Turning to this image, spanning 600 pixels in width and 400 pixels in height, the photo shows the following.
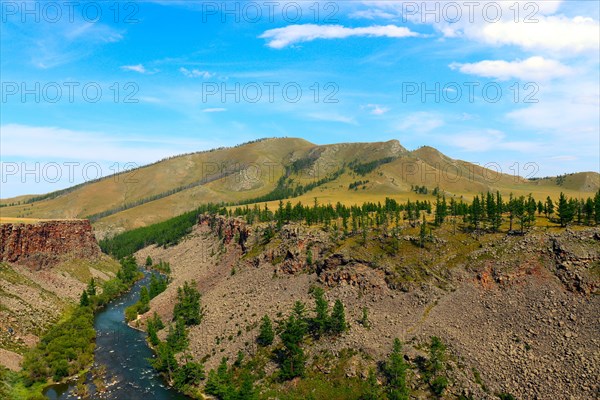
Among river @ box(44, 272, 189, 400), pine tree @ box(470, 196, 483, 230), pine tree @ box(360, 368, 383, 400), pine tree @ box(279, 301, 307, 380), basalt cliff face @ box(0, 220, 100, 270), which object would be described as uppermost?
pine tree @ box(470, 196, 483, 230)

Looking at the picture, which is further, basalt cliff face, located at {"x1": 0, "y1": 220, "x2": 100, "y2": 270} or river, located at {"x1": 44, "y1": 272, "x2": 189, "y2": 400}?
basalt cliff face, located at {"x1": 0, "y1": 220, "x2": 100, "y2": 270}

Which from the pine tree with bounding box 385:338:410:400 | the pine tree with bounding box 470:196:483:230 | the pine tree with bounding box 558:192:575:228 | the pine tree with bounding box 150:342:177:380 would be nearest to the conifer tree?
the pine tree with bounding box 385:338:410:400

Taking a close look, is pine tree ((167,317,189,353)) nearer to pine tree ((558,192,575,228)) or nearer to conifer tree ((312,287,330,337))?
conifer tree ((312,287,330,337))

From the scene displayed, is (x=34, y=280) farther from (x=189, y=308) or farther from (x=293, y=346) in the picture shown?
(x=293, y=346)

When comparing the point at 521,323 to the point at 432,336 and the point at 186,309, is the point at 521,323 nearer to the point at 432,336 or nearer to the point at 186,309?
the point at 432,336

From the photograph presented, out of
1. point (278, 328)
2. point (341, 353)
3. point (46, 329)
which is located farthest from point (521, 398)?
point (46, 329)

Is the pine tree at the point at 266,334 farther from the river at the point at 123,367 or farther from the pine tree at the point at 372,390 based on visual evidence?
the pine tree at the point at 372,390
